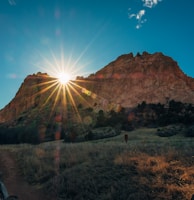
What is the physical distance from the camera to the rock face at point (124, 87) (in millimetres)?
83312

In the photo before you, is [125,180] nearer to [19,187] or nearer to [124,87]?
[19,187]

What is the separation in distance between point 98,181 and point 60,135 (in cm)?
3585

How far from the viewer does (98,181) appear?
27.0 feet

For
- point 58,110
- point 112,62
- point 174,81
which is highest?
point 112,62

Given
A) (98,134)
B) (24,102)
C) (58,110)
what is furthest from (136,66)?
(98,134)

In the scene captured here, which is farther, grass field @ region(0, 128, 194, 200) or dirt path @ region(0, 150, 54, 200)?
dirt path @ region(0, 150, 54, 200)

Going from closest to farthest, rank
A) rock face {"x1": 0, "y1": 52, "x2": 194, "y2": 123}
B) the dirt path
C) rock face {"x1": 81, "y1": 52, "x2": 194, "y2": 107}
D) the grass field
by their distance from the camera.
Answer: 1. the grass field
2. the dirt path
3. rock face {"x1": 81, "y1": 52, "x2": 194, "y2": 107}
4. rock face {"x1": 0, "y1": 52, "x2": 194, "y2": 123}

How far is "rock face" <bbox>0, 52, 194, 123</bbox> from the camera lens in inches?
3280

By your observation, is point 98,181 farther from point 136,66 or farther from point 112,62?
point 112,62

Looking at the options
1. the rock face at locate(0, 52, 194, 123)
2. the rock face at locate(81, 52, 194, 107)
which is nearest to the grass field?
the rock face at locate(0, 52, 194, 123)

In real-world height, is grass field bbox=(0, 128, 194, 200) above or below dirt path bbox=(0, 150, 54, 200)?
above

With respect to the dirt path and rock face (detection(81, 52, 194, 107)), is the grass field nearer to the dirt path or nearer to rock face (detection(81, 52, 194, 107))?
the dirt path

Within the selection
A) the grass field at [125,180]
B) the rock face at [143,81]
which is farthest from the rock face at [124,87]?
the grass field at [125,180]

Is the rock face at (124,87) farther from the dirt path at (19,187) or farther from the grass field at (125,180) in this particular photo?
the grass field at (125,180)
